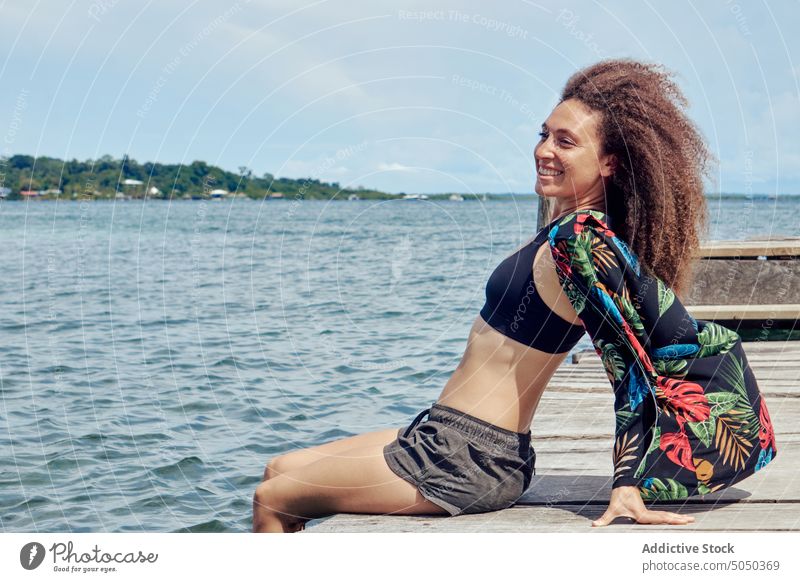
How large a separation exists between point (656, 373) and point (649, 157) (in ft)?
2.21

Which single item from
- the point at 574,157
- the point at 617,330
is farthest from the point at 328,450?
the point at 574,157

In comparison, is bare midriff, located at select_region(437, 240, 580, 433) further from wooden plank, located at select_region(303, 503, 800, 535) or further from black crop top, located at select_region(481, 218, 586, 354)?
wooden plank, located at select_region(303, 503, 800, 535)

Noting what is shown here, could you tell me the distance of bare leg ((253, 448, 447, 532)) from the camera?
2.98 m

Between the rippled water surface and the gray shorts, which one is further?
the rippled water surface

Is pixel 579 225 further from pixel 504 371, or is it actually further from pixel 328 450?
pixel 328 450

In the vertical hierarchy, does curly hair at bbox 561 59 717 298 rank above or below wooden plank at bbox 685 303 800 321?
above

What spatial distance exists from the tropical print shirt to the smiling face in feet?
0.48

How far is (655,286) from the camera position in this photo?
2809mm

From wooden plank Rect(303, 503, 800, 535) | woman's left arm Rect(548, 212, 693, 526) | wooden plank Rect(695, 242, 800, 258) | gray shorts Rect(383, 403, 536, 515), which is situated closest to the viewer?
woman's left arm Rect(548, 212, 693, 526)

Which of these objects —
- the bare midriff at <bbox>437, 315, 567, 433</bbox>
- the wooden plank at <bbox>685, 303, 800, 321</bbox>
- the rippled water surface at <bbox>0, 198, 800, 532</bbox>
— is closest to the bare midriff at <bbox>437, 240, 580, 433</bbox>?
the bare midriff at <bbox>437, 315, 567, 433</bbox>

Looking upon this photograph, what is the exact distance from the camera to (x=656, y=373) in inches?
110

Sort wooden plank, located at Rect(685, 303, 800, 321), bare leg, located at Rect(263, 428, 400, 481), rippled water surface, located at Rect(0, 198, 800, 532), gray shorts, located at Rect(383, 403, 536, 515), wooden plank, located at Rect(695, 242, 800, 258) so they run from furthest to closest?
wooden plank, located at Rect(695, 242, 800, 258), wooden plank, located at Rect(685, 303, 800, 321), rippled water surface, located at Rect(0, 198, 800, 532), bare leg, located at Rect(263, 428, 400, 481), gray shorts, located at Rect(383, 403, 536, 515)

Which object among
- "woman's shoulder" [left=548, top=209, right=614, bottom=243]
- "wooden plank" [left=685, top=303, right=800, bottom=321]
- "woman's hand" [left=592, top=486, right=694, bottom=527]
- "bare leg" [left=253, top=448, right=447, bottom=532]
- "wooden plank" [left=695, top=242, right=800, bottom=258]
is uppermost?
"wooden plank" [left=695, top=242, right=800, bottom=258]

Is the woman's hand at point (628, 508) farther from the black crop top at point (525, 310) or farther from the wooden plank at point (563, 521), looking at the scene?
the black crop top at point (525, 310)
